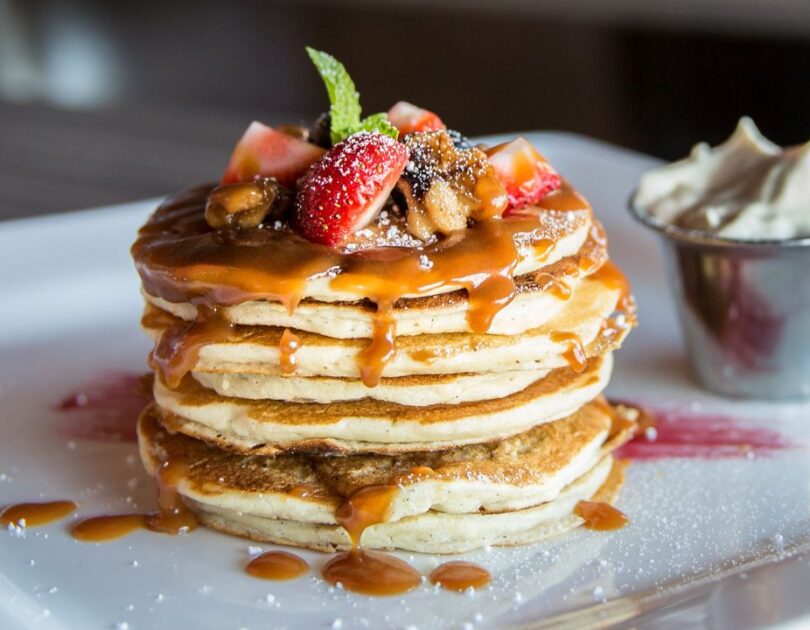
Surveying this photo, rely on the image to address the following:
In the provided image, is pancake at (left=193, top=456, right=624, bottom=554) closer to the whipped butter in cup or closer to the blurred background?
the whipped butter in cup

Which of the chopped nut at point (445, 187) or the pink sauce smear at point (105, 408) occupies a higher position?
the chopped nut at point (445, 187)

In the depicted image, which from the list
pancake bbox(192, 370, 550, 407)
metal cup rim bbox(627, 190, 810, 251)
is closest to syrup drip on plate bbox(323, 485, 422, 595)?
pancake bbox(192, 370, 550, 407)

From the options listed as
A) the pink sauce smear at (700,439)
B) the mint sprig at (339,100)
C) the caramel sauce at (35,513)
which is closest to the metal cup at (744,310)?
the pink sauce smear at (700,439)

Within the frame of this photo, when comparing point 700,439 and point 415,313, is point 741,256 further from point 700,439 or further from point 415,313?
point 415,313

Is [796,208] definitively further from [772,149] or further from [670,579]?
[670,579]

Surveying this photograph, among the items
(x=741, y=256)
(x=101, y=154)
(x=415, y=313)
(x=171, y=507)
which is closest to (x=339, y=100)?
(x=415, y=313)

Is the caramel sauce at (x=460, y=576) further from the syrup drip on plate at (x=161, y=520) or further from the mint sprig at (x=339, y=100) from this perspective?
the mint sprig at (x=339, y=100)

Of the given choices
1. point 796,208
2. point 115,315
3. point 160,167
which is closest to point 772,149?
point 796,208
